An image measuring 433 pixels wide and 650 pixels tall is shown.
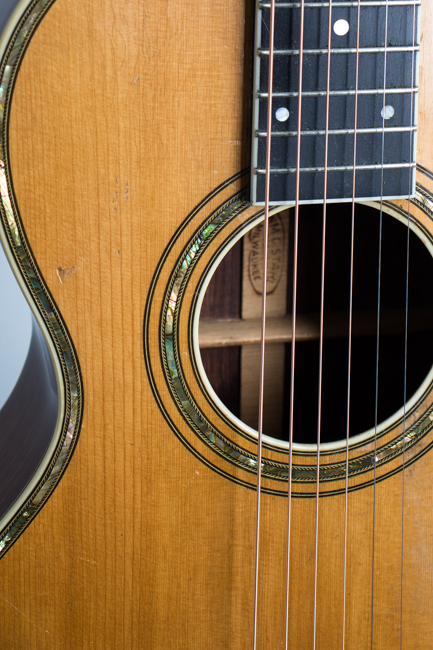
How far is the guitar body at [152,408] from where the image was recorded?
22.5 inches

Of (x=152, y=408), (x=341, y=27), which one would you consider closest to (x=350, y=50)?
(x=341, y=27)

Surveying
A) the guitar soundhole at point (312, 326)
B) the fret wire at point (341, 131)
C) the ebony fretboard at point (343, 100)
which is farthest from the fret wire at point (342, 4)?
the guitar soundhole at point (312, 326)

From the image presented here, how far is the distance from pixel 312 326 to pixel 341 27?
0.43 m

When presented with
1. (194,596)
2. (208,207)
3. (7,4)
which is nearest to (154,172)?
(208,207)

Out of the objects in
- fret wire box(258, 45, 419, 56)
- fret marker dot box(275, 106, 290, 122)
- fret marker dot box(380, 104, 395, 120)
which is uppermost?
fret wire box(258, 45, 419, 56)

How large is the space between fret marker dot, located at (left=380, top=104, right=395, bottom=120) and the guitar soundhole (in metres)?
0.22

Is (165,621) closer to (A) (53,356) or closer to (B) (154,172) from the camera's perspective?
(A) (53,356)

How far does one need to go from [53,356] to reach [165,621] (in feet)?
1.05

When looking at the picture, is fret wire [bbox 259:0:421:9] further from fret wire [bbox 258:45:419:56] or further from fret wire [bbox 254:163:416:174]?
fret wire [bbox 254:163:416:174]

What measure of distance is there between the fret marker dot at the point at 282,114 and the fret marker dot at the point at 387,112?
0.10 m

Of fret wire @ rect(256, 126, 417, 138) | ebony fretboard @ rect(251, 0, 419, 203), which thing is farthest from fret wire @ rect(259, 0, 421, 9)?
fret wire @ rect(256, 126, 417, 138)

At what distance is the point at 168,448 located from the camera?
2.18 feet

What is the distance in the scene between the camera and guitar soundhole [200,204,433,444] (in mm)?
888

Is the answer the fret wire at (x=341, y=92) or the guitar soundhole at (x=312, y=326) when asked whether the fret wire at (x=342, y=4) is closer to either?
the fret wire at (x=341, y=92)
